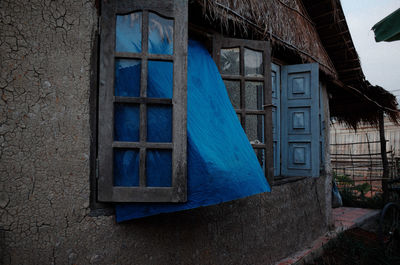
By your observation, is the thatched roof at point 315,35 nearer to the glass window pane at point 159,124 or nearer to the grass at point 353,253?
the glass window pane at point 159,124

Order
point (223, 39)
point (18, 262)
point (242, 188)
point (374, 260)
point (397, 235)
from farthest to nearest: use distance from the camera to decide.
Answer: point (397, 235) → point (374, 260) → point (223, 39) → point (242, 188) → point (18, 262)

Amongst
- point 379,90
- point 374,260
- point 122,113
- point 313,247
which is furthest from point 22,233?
point 379,90

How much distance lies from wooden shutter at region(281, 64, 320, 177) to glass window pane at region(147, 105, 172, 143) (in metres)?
2.71

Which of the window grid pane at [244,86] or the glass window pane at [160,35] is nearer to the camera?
the glass window pane at [160,35]

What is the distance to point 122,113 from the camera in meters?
1.89

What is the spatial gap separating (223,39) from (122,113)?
4.79ft

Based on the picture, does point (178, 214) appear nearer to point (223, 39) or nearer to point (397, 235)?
point (223, 39)

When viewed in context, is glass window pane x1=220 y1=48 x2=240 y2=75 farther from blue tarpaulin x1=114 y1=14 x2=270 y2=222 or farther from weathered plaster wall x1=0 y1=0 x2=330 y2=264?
weathered plaster wall x1=0 y1=0 x2=330 y2=264

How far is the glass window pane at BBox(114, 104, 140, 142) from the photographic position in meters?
1.88

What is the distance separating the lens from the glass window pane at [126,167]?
6.11 feet

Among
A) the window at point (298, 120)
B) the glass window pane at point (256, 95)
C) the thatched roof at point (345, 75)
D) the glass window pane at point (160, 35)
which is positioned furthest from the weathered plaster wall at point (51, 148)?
the thatched roof at point (345, 75)

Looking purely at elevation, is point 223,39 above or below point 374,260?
above

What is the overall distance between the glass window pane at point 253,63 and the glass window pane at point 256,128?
48cm

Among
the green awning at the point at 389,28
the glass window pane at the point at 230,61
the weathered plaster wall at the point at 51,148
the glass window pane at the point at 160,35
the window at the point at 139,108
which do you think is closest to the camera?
the weathered plaster wall at the point at 51,148
